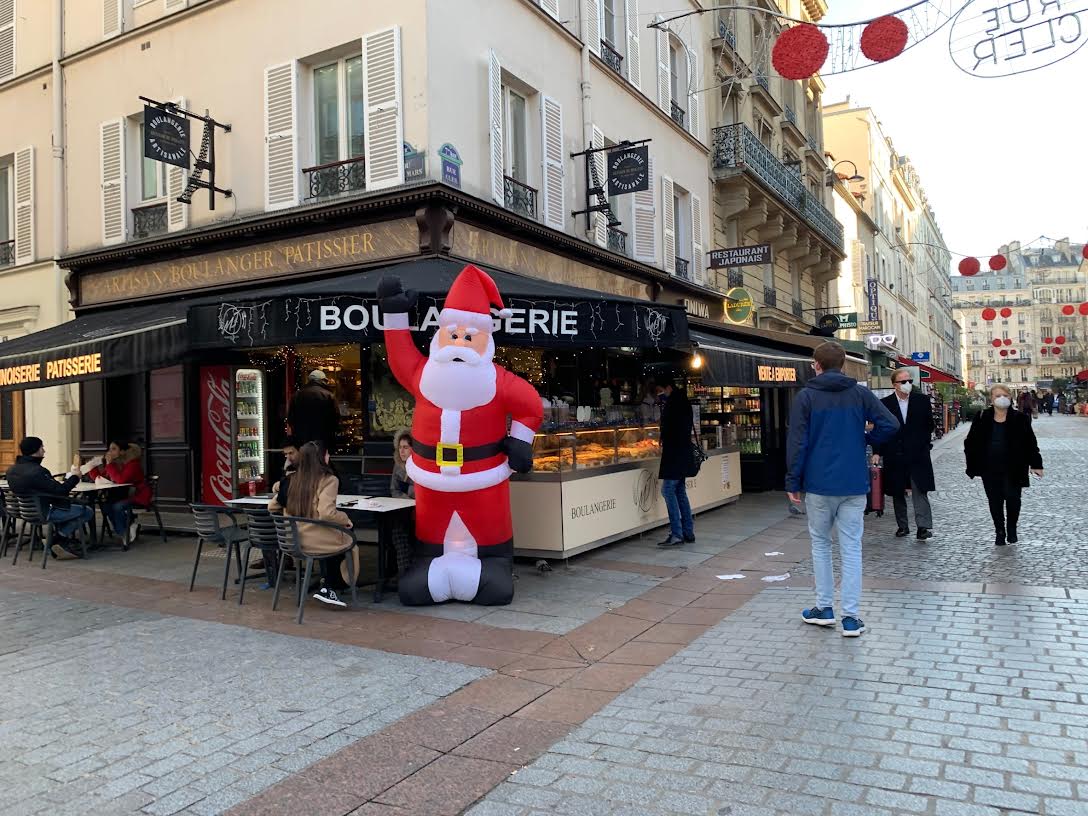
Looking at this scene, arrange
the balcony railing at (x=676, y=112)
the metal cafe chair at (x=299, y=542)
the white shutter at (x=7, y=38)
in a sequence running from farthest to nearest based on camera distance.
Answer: the balcony railing at (x=676, y=112) < the white shutter at (x=7, y=38) < the metal cafe chair at (x=299, y=542)

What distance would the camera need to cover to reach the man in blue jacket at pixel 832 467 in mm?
5410

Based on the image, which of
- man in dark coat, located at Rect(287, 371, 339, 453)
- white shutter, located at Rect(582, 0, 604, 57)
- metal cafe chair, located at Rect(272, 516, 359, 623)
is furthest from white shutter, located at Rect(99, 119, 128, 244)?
metal cafe chair, located at Rect(272, 516, 359, 623)

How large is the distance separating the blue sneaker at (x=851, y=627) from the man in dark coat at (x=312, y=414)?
6.18m

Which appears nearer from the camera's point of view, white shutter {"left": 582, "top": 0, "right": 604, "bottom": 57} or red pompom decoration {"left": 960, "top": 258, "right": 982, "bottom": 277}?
white shutter {"left": 582, "top": 0, "right": 604, "bottom": 57}

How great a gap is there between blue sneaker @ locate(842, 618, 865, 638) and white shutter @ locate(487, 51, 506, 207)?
658cm

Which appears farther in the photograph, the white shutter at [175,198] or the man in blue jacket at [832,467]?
the white shutter at [175,198]

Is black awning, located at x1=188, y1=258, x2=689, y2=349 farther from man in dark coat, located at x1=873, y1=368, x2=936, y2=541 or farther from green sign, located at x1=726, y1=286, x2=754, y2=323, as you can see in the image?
green sign, located at x1=726, y1=286, x2=754, y2=323

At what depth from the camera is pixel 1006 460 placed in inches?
330

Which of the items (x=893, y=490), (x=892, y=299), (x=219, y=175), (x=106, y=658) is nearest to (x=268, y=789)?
(x=106, y=658)

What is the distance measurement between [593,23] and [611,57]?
27.8 inches

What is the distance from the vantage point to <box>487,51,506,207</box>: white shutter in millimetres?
9930

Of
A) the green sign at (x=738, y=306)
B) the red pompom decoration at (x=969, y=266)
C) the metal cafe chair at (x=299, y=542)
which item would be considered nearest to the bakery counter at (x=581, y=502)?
the metal cafe chair at (x=299, y=542)

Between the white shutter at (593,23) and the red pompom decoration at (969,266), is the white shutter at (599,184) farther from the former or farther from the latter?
the red pompom decoration at (969,266)

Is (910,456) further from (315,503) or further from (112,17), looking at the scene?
(112,17)
